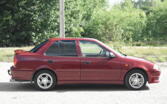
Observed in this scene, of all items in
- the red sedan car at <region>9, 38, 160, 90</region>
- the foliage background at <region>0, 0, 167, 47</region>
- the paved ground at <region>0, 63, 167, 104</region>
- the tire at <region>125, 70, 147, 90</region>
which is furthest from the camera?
the foliage background at <region>0, 0, 167, 47</region>

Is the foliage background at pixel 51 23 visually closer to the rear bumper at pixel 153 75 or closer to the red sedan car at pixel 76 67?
the rear bumper at pixel 153 75

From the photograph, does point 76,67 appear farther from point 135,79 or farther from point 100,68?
point 135,79

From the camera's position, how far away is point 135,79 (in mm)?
7867

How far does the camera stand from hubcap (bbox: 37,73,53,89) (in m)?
7.73

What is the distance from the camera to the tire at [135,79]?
308 inches

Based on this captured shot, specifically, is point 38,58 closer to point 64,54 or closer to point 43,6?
point 64,54

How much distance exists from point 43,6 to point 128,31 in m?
10.9

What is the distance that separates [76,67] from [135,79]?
1.67 m

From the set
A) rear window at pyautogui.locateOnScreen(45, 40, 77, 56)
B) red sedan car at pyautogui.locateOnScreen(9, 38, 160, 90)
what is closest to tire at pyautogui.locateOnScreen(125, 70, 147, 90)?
red sedan car at pyautogui.locateOnScreen(9, 38, 160, 90)

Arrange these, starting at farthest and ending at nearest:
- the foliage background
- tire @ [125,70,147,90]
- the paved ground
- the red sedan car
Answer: the foliage background, tire @ [125,70,147,90], the red sedan car, the paved ground

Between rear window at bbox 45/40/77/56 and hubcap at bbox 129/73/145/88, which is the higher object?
rear window at bbox 45/40/77/56

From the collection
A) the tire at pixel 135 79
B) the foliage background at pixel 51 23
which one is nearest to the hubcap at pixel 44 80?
the tire at pixel 135 79

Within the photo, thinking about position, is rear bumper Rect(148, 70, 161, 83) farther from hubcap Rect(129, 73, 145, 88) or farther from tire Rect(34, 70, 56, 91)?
tire Rect(34, 70, 56, 91)

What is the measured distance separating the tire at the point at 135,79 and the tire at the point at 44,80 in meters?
2.03
